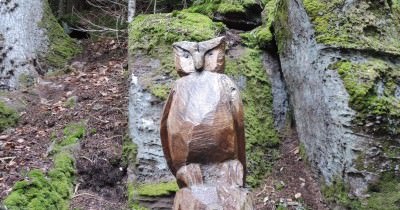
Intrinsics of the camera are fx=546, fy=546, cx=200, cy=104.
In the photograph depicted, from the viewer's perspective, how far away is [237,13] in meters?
8.00

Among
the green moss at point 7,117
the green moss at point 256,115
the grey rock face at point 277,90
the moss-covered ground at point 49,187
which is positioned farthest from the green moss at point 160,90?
the green moss at point 7,117

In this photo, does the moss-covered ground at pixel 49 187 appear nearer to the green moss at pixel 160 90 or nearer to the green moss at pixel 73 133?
the green moss at pixel 73 133

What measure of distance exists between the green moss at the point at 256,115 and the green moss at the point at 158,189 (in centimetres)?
92

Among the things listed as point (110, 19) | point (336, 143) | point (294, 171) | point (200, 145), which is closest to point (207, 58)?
point (200, 145)

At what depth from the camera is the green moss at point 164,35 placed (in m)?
6.66

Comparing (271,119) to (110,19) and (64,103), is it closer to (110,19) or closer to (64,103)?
(64,103)

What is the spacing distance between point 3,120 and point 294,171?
3732mm

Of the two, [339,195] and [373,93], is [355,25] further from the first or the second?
[339,195]

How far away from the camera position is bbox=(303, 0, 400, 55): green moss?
5.76 metres

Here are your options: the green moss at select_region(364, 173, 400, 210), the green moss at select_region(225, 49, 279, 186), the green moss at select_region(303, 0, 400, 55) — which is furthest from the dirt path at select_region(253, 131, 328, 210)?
the green moss at select_region(303, 0, 400, 55)

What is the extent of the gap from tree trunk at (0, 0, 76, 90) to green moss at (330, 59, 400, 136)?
464 cm

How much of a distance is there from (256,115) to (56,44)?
3.91 m

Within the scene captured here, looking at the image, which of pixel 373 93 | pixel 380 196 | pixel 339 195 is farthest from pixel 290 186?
pixel 373 93

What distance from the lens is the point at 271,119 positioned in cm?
673
